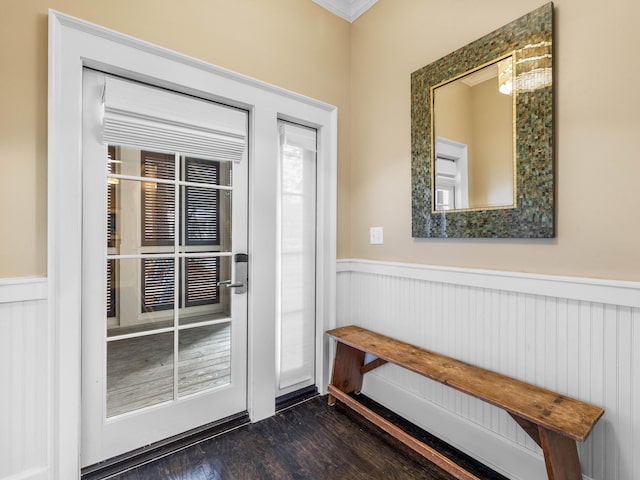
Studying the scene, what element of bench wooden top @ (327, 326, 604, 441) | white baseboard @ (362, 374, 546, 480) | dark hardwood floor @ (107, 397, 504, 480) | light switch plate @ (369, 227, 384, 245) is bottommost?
dark hardwood floor @ (107, 397, 504, 480)

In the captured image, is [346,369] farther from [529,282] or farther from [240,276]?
[529,282]

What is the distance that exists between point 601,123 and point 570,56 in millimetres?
325

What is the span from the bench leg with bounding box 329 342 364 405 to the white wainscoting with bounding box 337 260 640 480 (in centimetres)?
11

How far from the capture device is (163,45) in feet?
5.35

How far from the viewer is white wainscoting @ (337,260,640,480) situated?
1.23m

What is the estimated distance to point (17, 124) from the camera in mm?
1322

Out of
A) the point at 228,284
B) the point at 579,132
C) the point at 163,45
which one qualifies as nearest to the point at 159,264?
the point at 228,284

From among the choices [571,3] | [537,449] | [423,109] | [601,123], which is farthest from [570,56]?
[537,449]

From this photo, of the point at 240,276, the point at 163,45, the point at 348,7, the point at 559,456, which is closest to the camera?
the point at 559,456

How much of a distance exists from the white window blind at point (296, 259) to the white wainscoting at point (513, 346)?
46cm

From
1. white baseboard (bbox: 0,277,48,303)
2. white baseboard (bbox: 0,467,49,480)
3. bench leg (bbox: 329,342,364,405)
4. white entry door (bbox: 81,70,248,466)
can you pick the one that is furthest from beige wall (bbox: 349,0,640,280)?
white baseboard (bbox: 0,467,49,480)

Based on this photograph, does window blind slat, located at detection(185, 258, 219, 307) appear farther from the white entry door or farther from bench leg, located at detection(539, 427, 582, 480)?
bench leg, located at detection(539, 427, 582, 480)

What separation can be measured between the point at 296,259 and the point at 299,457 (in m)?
1.15

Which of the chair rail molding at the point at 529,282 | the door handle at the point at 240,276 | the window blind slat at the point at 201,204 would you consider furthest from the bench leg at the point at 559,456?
the window blind slat at the point at 201,204
